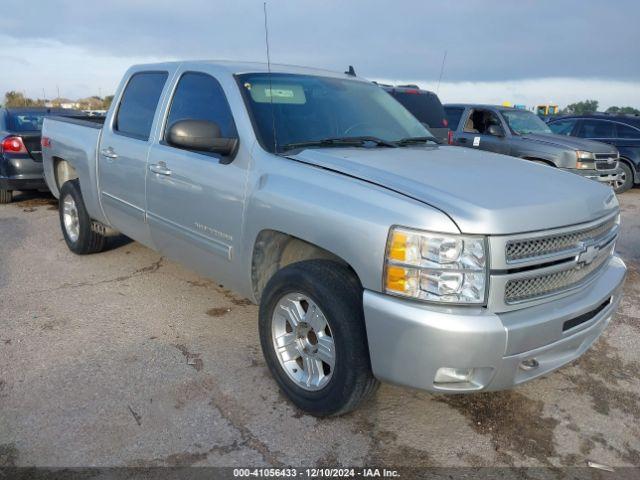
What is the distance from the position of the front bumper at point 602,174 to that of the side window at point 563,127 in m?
1.89

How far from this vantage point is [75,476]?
8.00 ft

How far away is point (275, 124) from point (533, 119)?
868 centimetres

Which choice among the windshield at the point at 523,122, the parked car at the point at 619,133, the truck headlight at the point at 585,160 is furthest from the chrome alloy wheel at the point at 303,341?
the parked car at the point at 619,133

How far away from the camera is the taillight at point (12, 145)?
24.8 feet

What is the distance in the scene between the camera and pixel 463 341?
7.43 feet

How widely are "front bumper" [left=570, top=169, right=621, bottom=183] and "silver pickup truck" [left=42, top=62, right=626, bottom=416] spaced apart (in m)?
6.39

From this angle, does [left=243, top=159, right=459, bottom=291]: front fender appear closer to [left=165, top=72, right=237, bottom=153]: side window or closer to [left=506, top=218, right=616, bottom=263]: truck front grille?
[left=506, top=218, right=616, bottom=263]: truck front grille

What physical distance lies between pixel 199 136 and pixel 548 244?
2019 millimetres

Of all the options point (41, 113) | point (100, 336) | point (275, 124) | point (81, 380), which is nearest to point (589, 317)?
point (275, 124)

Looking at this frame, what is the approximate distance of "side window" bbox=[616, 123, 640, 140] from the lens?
1177cm

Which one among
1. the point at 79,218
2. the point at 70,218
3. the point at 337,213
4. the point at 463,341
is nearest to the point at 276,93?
the point at 337,213

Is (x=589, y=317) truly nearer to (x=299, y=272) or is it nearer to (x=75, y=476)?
(x=299, y=272)

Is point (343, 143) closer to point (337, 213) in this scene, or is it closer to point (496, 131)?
point (337, 213)

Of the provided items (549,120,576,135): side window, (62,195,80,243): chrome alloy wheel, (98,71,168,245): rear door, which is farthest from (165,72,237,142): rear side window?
(549,120,576,135): side window
